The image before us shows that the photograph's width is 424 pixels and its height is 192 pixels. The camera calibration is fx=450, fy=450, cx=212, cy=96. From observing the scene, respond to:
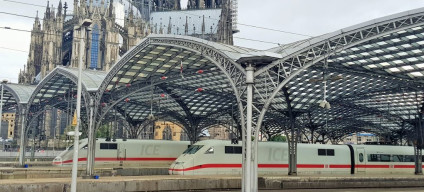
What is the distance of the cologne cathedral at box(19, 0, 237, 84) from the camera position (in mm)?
105812

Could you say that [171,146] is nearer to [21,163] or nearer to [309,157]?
[309,157]

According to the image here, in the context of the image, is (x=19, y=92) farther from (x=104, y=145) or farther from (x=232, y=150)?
(x=232, y=150)

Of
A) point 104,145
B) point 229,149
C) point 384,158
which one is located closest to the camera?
point 229,149

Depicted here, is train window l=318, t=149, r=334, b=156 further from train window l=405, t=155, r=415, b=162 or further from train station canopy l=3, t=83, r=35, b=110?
train station canopy l=3, t=83, r=35, b=110

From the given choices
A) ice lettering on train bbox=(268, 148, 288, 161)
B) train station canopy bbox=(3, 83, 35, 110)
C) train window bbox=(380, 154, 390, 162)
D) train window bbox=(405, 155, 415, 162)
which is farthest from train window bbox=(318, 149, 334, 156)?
train station canopy bbox=(3, 83, 35, 110)

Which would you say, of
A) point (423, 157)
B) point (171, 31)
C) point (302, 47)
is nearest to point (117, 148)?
point (302, 47)

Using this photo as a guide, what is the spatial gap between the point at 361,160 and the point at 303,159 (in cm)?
717

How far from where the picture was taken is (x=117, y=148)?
4684 cm

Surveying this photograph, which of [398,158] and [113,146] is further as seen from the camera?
[398,158]

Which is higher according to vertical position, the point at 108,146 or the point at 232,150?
the point at 108,146

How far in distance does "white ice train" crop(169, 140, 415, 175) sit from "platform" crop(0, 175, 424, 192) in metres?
3.68

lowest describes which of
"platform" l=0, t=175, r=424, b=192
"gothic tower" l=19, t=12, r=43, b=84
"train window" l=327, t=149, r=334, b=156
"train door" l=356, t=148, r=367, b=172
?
"platform" l=0, t=175, r=424, b=192

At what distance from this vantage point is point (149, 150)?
48.5m

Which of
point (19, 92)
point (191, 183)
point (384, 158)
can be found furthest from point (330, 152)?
point (19, 92)
